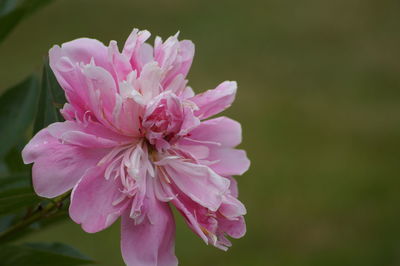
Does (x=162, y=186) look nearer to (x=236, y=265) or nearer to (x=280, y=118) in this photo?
(x=236, y=265)

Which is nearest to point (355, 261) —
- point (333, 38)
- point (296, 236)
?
point (296, 236)

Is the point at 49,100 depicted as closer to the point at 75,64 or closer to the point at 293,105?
the point at 75,64

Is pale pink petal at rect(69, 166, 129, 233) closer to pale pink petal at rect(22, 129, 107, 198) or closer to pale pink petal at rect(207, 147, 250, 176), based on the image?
pale pink petal at rect(22, 129, 107, 198)

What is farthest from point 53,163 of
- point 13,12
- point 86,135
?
point 13,12

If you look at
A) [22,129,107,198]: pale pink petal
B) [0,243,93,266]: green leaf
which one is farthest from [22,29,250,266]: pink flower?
[0,243,93,266]: green leaf

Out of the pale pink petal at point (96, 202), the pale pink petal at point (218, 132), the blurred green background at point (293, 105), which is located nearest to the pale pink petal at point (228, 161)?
the pale pink petal at point (218, 132)

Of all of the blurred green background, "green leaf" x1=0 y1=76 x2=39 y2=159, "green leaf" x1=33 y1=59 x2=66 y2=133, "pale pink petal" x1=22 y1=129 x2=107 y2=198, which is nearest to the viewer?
"pale pink petal" x1=22 y1=129 x2=107 y2=198
